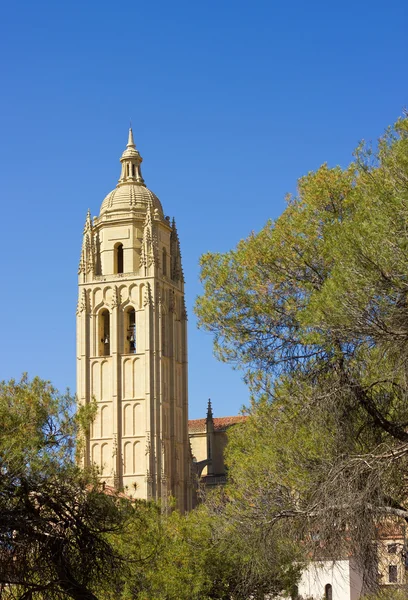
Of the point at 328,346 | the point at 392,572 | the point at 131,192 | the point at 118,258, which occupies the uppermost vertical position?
the point at 131,192

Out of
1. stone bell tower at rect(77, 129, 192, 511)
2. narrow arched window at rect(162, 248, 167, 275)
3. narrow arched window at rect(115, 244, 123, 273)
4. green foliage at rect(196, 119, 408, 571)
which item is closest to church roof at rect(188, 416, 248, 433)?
stone bell tower at rect(77, 129, 192, 511)

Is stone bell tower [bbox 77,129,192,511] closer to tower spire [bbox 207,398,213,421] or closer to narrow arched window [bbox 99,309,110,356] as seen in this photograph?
narrow arched window [bbox 99,309,110,356]

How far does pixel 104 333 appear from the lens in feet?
249

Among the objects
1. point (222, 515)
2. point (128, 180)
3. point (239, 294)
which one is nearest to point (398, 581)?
point (222, 515)

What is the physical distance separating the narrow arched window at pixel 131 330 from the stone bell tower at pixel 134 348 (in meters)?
0.06

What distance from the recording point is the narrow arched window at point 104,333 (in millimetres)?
75312

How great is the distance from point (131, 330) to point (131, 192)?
31.3 feet

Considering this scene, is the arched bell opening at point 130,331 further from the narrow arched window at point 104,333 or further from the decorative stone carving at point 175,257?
the decorative stone carving at point 175,257

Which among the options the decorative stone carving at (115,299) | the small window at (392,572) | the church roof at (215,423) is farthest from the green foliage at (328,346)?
the church roof at (215,423)

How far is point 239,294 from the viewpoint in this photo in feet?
67.5

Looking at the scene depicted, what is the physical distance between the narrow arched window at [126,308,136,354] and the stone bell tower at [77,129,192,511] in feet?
0.21

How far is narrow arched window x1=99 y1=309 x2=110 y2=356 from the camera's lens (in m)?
75.3

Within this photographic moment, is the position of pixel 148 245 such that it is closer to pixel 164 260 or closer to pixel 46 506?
pixel 164 260

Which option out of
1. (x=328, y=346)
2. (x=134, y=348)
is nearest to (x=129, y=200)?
(x=134, y=348)
